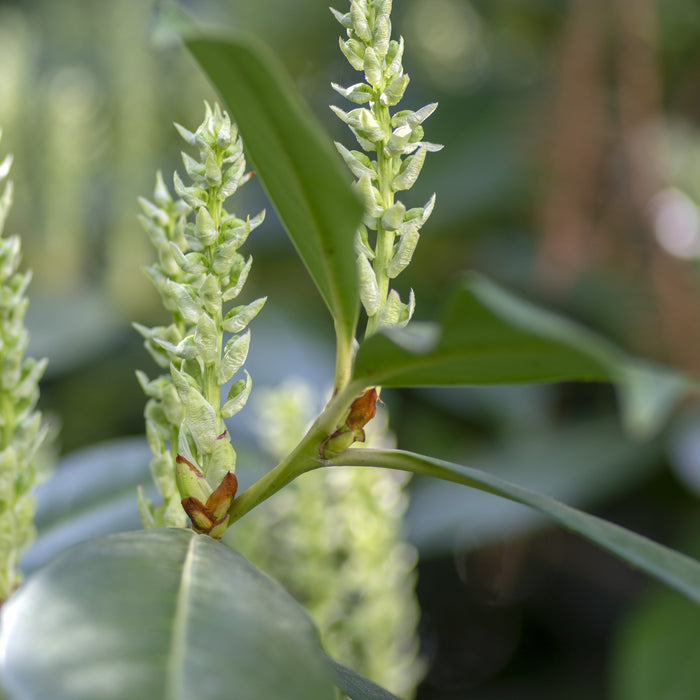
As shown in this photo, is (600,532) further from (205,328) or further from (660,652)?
(660,652)

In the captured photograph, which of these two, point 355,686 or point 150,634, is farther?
point 355,686

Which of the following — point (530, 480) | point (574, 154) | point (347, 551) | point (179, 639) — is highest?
point (179, 639)

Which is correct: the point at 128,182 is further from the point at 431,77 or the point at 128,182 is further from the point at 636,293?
the point at 636,293

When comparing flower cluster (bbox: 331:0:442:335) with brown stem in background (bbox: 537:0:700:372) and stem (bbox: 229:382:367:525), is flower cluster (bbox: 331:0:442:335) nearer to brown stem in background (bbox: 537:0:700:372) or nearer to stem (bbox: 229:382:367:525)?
stem (bbox: 229:382:367:525)

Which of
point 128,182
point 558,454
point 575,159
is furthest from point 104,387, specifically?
point 575,159

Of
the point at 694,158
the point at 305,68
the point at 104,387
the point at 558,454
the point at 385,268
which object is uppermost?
→ the point at 385,268

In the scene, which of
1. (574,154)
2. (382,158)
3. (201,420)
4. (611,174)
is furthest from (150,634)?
(611,174)
